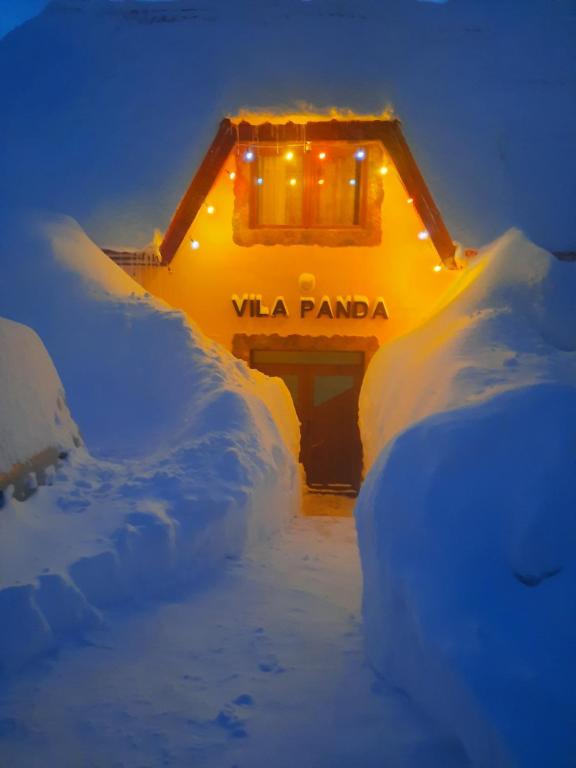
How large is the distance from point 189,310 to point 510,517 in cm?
850

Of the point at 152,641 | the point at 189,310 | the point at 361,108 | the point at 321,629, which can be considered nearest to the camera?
the point at 152,641

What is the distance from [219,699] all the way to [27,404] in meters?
2.60

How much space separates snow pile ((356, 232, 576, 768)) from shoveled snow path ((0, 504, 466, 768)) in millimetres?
260

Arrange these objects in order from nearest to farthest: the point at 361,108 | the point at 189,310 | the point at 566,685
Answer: the point at 566,685 < the point at 361,108 < the point at 189,310

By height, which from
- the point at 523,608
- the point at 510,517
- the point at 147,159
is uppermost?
the point at 147,159

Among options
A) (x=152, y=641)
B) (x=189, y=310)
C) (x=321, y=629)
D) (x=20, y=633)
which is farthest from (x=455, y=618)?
(x=189, y=310)

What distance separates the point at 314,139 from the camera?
370 inches

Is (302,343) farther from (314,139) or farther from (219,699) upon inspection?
(219,699)

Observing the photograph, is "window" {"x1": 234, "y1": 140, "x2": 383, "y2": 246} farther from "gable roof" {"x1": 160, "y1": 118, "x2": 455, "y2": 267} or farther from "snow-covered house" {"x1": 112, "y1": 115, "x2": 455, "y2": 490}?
"gable roof" {"x1": 160, "y1": 118, "x2": 455, "y2": 267}

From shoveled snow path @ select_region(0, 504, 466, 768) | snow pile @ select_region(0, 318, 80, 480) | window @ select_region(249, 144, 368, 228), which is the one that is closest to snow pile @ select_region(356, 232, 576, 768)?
shoveled snow path @ select_region(0, 504, 466, 768)

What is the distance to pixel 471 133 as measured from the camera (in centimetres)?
1003

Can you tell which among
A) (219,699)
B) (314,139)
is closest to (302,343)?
(314,139)

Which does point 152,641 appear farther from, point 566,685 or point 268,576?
point 566,685

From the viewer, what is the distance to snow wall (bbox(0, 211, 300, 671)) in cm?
348
